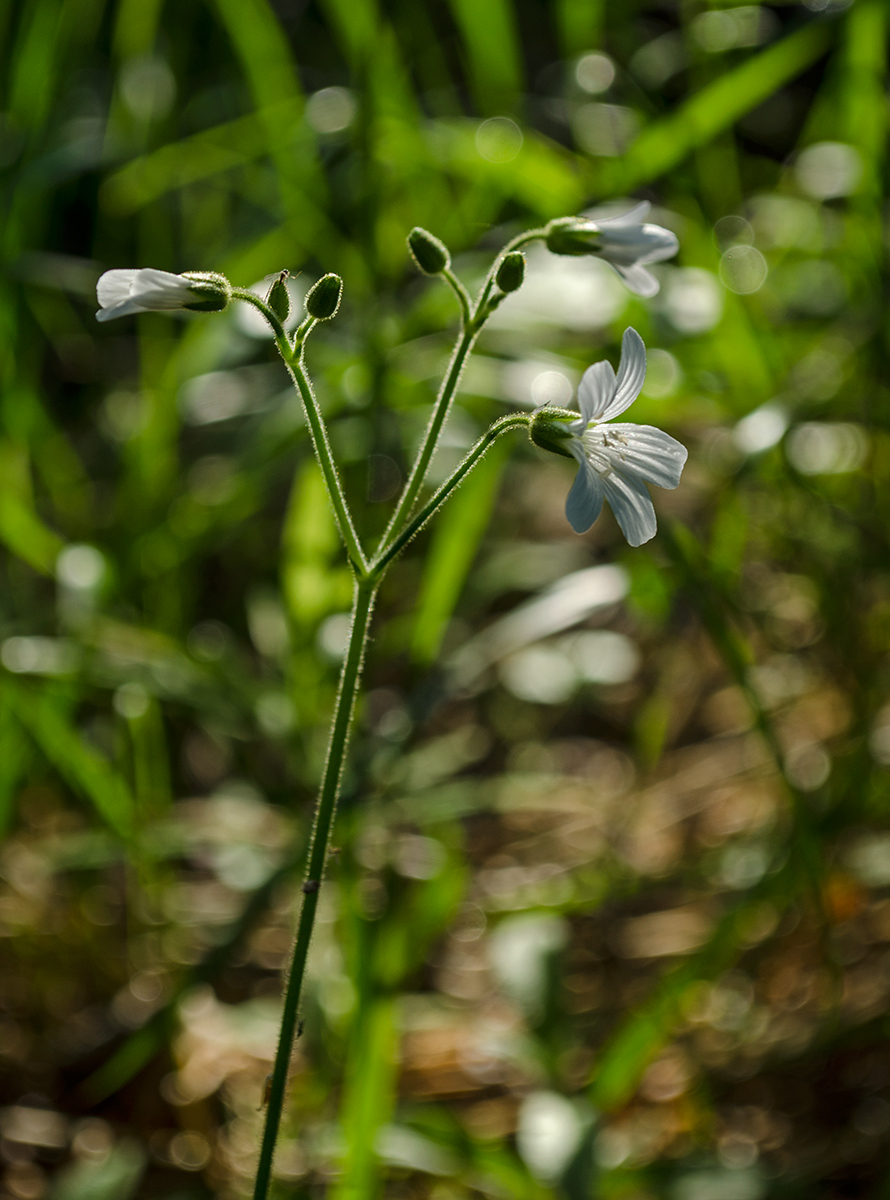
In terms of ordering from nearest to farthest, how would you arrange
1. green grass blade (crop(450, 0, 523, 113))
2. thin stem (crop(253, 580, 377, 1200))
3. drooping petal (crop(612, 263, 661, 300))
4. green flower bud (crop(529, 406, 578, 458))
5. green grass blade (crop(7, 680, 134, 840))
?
thin stem (crop(253, 580, 377, 1200)), green flower bud (crop(529, 406, 578, 458)), drooping petal (crop(612, 263, 661, 300)), green grass blade (crop(7, 680, 134, 840)), green grass blade (crop(450, 0, 523, 113))

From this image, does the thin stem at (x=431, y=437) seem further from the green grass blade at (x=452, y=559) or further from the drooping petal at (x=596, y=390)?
the green grass blade at (x=452, y=559)

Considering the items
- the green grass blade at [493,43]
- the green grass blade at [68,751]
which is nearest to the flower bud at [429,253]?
the green grass blade at [68,751]

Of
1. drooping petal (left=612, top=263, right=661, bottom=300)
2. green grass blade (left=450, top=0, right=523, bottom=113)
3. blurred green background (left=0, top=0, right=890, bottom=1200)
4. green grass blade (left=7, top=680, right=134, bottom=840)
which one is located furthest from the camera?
green grass blade (left=450, top=0, right=523, bottom=113)

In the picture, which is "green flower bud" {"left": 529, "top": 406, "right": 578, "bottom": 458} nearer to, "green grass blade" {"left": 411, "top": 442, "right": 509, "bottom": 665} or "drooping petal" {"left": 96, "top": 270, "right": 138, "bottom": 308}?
"drooping petal" {"left": 96, "top": 270, "right": 138, "bottom": 308}

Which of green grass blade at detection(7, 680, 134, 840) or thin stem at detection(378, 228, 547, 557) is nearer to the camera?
thin stem at detection(378, 228, 547, 557)

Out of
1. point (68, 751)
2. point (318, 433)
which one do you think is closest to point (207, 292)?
point (318, 433)

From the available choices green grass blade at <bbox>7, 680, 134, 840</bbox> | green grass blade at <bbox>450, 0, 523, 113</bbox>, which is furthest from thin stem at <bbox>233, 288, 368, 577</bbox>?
green grass blade at <bbox>450, 0, 523, 113</bbox>
